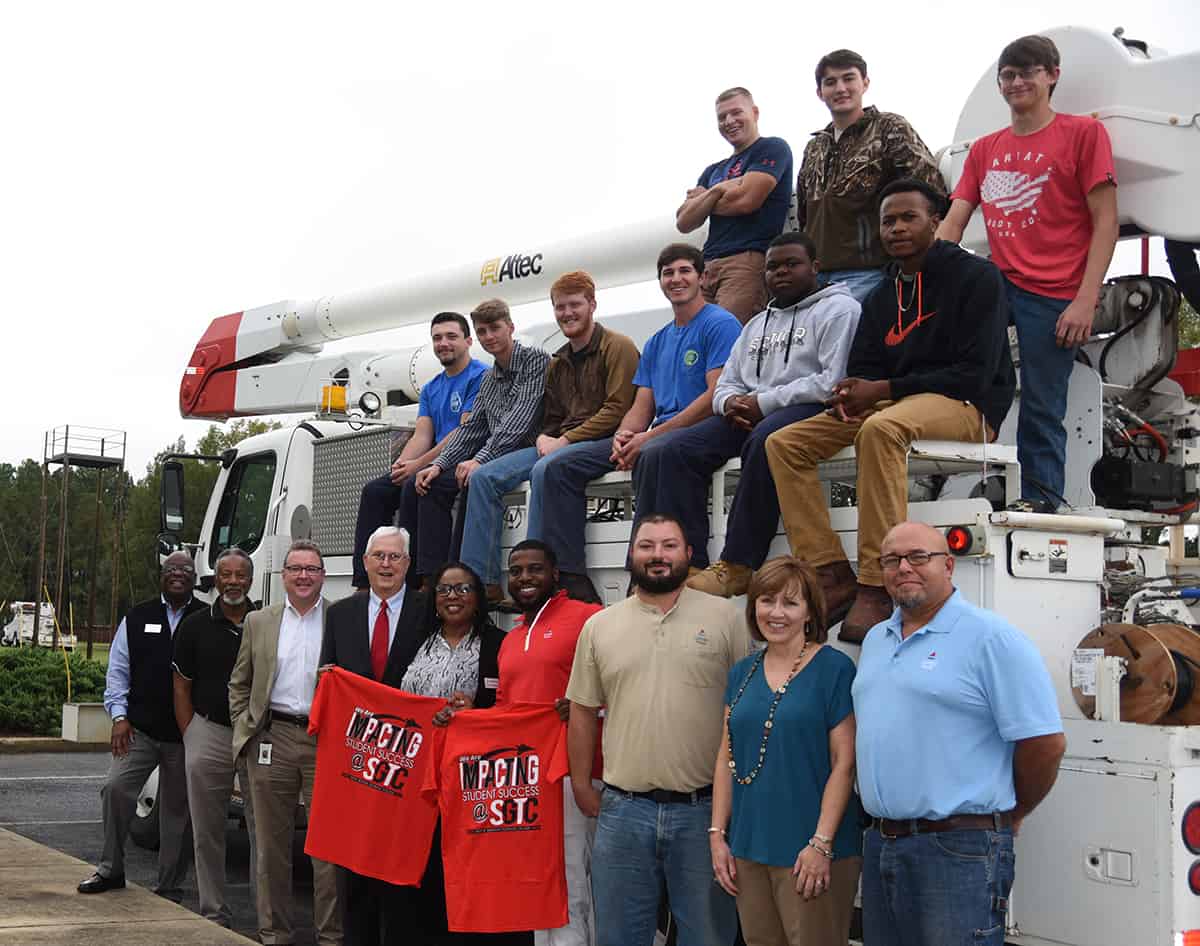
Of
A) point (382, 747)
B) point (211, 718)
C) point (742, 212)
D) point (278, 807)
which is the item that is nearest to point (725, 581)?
point (382, 747)

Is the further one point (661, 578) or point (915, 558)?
point (661, 578)

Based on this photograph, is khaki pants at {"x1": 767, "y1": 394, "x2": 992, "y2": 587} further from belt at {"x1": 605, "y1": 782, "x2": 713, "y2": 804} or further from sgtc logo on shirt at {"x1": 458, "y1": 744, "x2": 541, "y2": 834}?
sgtc logo on shirt at {"x1": 458, "y1": 744, "x2": 541, "y2": 834}

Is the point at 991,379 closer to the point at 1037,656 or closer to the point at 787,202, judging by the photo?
the point at 1037,656

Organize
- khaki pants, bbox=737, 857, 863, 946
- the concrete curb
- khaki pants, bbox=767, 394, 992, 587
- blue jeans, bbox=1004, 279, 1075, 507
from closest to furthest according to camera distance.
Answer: khaki pants, bbox=737, 857, 863, 946 < khaki pants, bbox=767, 394, 992, 587 < blue jeans, bbox=1004, 279, 1075, 507 < the concrete curb

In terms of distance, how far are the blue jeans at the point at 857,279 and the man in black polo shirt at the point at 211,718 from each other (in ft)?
12.1

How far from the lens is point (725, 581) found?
5.46 meters

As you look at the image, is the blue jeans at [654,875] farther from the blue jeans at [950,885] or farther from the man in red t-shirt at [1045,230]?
the man in red t-shirt at [1045,230]

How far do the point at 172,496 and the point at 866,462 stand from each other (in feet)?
20.6

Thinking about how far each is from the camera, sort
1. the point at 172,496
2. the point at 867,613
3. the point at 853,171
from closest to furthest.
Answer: the point at 867,613, the point at 853,171, the point at 172,496

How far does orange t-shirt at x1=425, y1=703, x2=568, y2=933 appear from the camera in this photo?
5.86 meters

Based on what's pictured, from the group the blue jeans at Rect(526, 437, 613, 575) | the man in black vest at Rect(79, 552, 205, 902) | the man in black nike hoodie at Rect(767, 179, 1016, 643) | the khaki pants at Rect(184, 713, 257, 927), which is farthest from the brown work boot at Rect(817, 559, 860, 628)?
the man in black vest at Rect(79, 552, 205, 902)

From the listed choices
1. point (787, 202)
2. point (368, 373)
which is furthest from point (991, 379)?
point (368, 373)

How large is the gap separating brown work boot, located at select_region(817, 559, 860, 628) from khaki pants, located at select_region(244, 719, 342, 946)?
3.08m

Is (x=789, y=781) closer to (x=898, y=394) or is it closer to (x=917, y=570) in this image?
(x=917, y=570)
